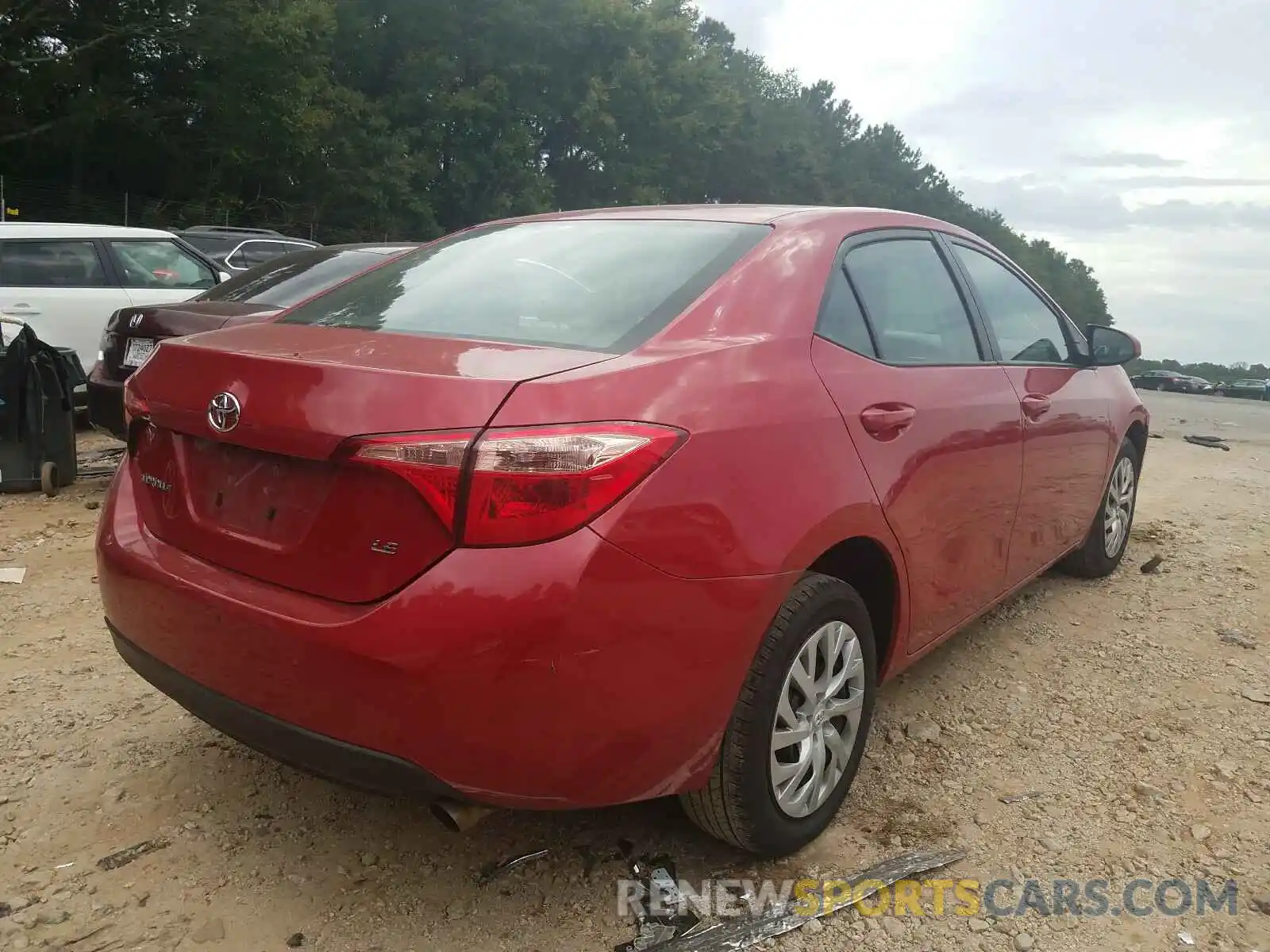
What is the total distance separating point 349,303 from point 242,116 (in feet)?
86.6

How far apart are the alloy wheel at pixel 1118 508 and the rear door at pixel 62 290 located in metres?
7.32

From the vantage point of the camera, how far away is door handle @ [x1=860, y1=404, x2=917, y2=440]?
2545mm

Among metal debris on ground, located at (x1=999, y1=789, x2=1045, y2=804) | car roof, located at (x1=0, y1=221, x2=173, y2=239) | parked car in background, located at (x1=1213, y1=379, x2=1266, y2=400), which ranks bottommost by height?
parked car in background, located at (x1=1213, y1=379, x2=1266, y2=400)

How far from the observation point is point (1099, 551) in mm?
4824

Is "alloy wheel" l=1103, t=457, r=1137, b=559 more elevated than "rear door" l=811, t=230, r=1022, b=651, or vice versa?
"rear door" l=811, t=230, r=1022, b=651

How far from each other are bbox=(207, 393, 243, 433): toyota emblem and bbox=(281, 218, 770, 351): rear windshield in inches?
17.6

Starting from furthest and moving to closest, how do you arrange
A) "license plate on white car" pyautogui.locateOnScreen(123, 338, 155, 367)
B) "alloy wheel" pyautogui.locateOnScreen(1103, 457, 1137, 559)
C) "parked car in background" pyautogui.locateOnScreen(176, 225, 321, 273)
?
"parked car in background" pyautogui.locateOnScreen(176, 225, 321, 273) → "license plate on white car" pyautogui.locateOnScreen(123, 338, 155, 367) → "alloy wheel" pyautogui.locateOnScreen(1103, 457, 1137, 559)

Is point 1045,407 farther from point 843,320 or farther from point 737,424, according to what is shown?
point 737,424

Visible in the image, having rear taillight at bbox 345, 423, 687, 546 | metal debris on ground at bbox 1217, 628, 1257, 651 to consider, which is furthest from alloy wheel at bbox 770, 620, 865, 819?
metal debris on ground at bbox 1217, 628, 1257, 651

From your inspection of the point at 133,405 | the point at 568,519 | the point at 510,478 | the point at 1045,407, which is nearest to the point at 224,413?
the point at 133,405

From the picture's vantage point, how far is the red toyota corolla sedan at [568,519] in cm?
186

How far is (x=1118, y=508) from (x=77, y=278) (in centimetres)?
781

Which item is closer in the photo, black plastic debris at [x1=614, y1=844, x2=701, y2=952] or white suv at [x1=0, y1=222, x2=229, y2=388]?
black plastic debris at [x1=614, y1=844, x2=701, y2=952]

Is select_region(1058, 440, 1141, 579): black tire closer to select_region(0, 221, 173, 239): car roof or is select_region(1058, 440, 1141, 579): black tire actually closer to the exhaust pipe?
the exhaust pipe
